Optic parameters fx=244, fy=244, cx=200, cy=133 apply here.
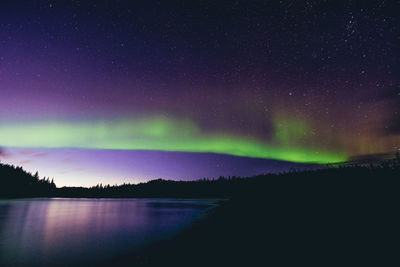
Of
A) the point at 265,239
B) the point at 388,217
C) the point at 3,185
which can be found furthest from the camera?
the point at 3,185

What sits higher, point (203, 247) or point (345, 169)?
point (345, 169)

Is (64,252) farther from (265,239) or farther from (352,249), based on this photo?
(352,249)

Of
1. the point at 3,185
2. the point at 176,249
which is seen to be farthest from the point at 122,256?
the point at 3,185

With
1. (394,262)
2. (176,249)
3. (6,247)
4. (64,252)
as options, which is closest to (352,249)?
(394,262)

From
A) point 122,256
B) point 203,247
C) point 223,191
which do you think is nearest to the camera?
point 122,256

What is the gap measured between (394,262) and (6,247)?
17606 millimetres

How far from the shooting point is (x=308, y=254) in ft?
30.0

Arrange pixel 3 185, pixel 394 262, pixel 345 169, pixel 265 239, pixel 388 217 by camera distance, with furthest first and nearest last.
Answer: pixel 3 185 < pixel 345 169 < pixel 388 217 < pixel 265 239 < pixel 394 262

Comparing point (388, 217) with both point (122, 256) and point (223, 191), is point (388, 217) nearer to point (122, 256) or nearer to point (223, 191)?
point (122, 256)

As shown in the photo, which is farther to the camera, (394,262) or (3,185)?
(3,185)

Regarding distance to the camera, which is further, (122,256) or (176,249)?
(176,249)

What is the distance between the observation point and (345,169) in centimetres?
9069

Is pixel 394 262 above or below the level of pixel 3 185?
below

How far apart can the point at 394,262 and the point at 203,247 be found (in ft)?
23.4
